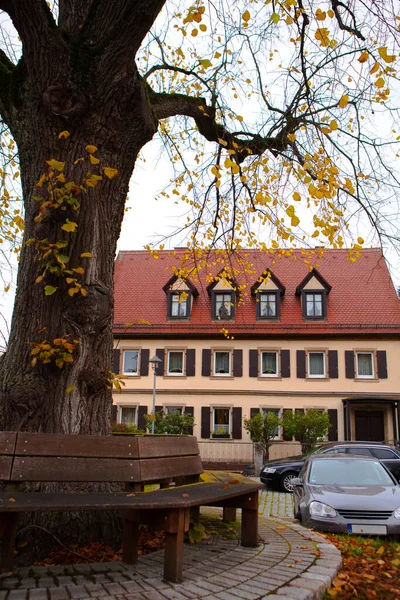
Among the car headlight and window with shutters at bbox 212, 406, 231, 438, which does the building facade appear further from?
the car headlight

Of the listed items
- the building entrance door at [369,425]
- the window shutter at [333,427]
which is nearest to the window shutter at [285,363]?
the window shutter at [333,427]

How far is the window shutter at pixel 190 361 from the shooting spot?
30.9 m

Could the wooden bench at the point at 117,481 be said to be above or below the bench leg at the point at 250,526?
above

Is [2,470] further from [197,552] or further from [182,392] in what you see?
[182,392]

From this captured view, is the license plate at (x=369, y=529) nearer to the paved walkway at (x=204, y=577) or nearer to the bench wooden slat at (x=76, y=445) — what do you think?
the paved walkway at (x=204, y=577)

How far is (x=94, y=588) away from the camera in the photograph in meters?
3.89

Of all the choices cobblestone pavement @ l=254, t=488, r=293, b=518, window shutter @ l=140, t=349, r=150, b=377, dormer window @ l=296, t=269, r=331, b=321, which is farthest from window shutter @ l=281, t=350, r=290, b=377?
cobblestone pavement @ l=254, t=488, r=293, b=518

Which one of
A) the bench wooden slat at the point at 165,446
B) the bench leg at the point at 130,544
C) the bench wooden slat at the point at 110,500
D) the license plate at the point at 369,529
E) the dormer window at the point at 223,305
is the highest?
the dormer window at the point at 223,305

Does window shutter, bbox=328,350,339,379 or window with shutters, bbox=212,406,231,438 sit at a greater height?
window shutter, bbox=328,350,339,379

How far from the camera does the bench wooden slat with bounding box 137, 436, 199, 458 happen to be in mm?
5007

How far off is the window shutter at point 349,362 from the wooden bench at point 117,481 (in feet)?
→ 83.4

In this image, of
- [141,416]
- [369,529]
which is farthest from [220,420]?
[369,529]

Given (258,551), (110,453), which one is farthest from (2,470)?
(258,551)

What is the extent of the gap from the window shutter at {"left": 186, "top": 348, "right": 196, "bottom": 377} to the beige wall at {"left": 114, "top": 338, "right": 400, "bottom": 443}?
222mm
